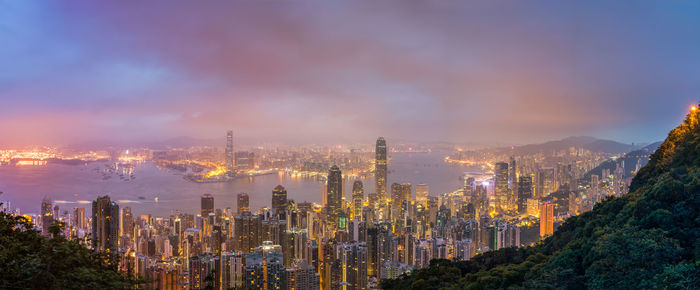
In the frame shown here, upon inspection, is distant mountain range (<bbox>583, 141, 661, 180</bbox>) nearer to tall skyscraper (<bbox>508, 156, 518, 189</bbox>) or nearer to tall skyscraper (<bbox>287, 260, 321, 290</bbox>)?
tall skyscraper (<bbox>508, 156, 518, 189</bbox>)

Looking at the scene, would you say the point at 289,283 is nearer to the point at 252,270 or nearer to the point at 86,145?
the point at 252,270

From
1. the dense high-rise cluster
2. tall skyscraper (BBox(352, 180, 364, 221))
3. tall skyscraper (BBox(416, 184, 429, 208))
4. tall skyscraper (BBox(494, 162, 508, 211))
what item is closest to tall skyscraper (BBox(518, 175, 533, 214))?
the dense high-rise cluster

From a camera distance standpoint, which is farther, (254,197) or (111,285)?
(254,197)

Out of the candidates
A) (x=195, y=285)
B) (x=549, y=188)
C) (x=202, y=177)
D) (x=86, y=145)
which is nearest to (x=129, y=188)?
(x=86, y=145)

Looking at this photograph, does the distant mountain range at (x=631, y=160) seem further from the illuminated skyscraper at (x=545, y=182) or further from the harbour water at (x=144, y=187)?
the harbour water at (x=144, y=187)

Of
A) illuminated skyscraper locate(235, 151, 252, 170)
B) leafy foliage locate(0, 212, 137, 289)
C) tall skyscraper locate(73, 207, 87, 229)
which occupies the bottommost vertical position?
tall skyscraper locate(73, 207, 87, 229)

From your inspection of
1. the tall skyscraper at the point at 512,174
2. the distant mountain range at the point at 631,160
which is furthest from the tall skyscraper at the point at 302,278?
the tall skyscraper at the point at 512,174

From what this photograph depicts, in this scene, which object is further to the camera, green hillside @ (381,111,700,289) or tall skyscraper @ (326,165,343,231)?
tall skyscraper @ (326,165,343,231)
